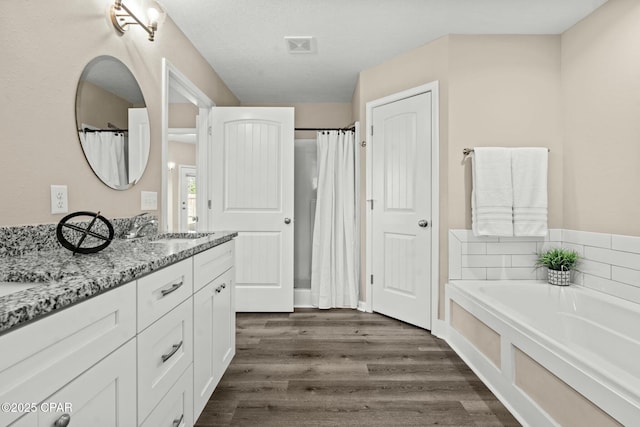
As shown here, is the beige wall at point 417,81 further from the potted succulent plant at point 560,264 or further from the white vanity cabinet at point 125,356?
the white vanity cabinet at point 125,356

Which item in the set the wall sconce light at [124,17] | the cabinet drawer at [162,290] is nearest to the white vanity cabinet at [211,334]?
the cabinet drawer at [162,290]

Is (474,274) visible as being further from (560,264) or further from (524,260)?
(560,264)

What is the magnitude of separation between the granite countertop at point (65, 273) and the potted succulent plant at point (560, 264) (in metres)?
2.54

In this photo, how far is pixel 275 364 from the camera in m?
2.18

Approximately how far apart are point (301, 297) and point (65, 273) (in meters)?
2.78

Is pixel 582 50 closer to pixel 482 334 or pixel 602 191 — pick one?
pixel 602 191

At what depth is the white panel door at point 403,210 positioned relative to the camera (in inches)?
109

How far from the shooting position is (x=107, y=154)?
5.46 ft

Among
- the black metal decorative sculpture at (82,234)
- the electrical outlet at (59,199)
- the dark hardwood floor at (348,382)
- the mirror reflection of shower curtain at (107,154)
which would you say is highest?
the mirror reflection of shower curtain at (107,154)

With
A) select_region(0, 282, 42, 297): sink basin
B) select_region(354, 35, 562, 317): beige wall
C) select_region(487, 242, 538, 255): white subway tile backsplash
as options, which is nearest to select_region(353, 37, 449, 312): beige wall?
select_region(354, 35, 562, 317): beige wall

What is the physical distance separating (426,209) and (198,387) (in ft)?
6.90

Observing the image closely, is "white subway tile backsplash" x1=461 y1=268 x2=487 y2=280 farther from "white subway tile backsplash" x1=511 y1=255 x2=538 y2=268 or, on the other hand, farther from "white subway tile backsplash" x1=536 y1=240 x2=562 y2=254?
"white subway tile backsplash" x1=536 y1=240 x2=562 y2=254

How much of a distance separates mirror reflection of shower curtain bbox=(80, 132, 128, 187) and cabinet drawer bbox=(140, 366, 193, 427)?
3.44ft

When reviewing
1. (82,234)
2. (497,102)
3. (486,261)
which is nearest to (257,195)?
(82,234)
